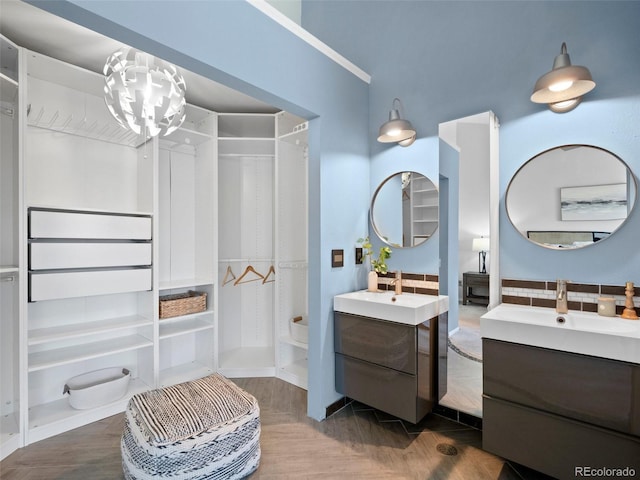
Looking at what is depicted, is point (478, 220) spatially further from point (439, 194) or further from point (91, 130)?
point (91, 130)

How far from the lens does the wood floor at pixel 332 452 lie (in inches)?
75.5

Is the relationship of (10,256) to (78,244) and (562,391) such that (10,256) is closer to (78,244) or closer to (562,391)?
(78,244)

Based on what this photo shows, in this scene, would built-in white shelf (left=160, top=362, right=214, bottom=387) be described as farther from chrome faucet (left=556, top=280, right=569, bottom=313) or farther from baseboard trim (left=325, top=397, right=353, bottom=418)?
chrome faucet (left=556, top=280, right=569, bottom=313)

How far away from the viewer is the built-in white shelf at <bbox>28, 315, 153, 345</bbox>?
7.43 ft

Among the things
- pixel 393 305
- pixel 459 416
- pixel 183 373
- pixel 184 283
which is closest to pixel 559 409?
pixel 459 416

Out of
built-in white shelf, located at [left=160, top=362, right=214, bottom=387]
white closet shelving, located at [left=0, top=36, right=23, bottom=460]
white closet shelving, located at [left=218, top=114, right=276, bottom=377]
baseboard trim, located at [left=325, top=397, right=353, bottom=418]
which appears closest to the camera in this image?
white closet shelving, located at [left=0, top=36, right=23, bottom=460]

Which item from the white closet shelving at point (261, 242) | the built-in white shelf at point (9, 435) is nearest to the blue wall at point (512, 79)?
the white closet shelving at point (261, 242)

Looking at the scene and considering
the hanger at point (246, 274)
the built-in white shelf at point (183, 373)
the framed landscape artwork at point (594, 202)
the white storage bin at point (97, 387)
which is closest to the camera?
the framed landscape artwork at point (594, 202)

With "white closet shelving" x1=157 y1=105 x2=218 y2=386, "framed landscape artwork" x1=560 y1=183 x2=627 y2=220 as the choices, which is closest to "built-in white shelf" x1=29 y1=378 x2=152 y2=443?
"white closet shelving" x1=157 y1=105 x2=218 y2=386

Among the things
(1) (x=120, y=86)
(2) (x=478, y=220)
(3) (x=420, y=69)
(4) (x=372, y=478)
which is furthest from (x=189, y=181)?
(4) (x=372, y=478)

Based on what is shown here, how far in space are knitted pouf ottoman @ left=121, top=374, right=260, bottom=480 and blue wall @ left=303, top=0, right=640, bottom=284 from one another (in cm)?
169

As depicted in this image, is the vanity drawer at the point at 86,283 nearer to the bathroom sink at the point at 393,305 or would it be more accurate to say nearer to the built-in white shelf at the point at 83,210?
the built-in white shelf at the point at 83,210

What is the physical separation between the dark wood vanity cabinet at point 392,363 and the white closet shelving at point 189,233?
1440 mm

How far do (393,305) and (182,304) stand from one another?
192cm
